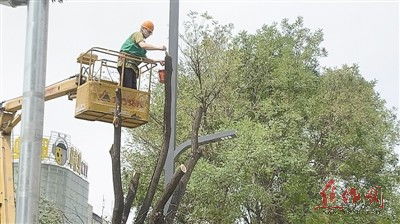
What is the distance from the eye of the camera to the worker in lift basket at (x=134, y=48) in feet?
22.5

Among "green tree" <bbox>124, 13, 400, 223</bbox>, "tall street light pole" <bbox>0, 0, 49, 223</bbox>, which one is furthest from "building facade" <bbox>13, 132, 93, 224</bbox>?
"tall street light pole" <bbox>0, 0, 49, 223</bbox>

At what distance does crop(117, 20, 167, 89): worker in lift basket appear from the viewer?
686 centimetres

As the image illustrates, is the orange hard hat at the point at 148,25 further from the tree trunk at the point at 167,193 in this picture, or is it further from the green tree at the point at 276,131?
the green tree at the point at 276,131

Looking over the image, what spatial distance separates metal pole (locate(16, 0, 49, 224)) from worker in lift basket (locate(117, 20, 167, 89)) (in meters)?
3.32

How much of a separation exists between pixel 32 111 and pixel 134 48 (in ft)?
12.1

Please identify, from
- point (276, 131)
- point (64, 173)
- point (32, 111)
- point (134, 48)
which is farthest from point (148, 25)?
point (64, 173)

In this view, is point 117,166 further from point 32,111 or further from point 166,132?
point 32,111

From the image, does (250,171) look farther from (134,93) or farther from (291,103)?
(134,93)

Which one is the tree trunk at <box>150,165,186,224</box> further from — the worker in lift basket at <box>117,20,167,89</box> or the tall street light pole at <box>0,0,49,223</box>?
the tall street light pole at <box>0,0,49,223</box>

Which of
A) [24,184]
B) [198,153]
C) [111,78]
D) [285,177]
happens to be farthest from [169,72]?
[285,177]

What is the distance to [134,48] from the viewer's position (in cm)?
696

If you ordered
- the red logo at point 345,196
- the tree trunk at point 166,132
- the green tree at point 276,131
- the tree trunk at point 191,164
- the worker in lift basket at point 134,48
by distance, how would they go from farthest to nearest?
the red logo at point 345,196 < the green tree at point 276,131 < the worker in lift basket at point 134,48 < the tree trunk at point 191,164 < the tree trunk at point 166,132

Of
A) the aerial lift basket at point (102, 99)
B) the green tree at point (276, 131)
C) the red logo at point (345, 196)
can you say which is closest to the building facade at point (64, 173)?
the green tree at point (276, 131)

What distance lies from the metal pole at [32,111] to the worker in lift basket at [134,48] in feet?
10.9
